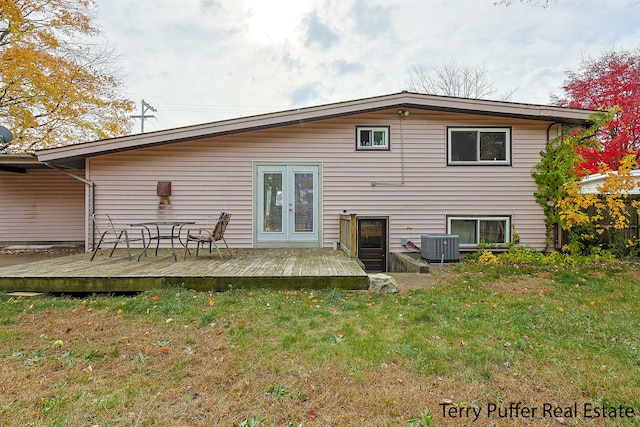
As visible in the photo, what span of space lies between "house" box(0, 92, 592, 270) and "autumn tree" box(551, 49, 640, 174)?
22.3 ft

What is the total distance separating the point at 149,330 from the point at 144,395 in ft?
3.61

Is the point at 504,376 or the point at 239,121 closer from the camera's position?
the point at 504,376

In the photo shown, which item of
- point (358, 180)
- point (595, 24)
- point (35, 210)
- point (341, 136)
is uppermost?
Answer: point (595, 24)

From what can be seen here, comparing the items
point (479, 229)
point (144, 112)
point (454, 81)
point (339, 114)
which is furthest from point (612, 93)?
point (144, 112)

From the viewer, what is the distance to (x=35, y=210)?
843 centimetres

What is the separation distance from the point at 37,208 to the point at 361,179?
28.5 ft

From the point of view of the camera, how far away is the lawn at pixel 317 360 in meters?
1.70

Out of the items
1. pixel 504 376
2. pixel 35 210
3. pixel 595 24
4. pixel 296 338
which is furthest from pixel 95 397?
pixel 595 24

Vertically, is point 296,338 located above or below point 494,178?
Answer: below

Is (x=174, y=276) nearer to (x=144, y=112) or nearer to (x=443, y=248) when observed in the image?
(x=443, y=248)

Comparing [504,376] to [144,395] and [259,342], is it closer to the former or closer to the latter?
[259,342]

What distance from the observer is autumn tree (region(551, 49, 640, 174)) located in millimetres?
11883

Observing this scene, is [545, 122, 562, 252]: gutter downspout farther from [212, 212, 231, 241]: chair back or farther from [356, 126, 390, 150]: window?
[212, 212, 231, 241]: chair back

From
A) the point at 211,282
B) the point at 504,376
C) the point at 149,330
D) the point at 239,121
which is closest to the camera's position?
the point at 504,376
